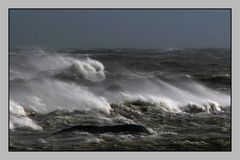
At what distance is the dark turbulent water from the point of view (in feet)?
39.1

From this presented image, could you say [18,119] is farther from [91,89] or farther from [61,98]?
[91,89]

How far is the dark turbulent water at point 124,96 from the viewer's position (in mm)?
11905

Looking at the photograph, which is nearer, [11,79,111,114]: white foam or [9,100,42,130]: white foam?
[9,100,42,130]: white foam

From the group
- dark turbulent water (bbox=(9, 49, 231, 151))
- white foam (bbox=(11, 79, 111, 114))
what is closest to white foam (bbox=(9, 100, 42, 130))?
dark turbulent water (bbox=(9, 49, 231, 151))

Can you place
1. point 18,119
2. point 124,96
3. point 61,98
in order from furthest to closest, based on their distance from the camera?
point 124,96
point 61,98
point 18,119

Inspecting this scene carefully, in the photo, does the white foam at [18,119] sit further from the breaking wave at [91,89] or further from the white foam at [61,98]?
the white foam at [61,98]

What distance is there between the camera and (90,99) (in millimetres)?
12219

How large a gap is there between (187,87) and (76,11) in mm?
2351

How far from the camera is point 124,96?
12.3 meters

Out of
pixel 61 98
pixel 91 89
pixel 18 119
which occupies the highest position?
pixel 91 89

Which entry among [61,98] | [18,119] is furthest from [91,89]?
[18,119]

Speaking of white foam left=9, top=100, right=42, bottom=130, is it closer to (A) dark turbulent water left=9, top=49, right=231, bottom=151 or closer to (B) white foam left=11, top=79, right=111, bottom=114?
(A) dark turbulent water left=9, top=49, right=231, bottom=151

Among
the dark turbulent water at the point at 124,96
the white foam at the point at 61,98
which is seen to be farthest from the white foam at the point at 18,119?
the white foam at the point at 61,98

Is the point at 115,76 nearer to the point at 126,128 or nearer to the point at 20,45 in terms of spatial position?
the point at 126,128
